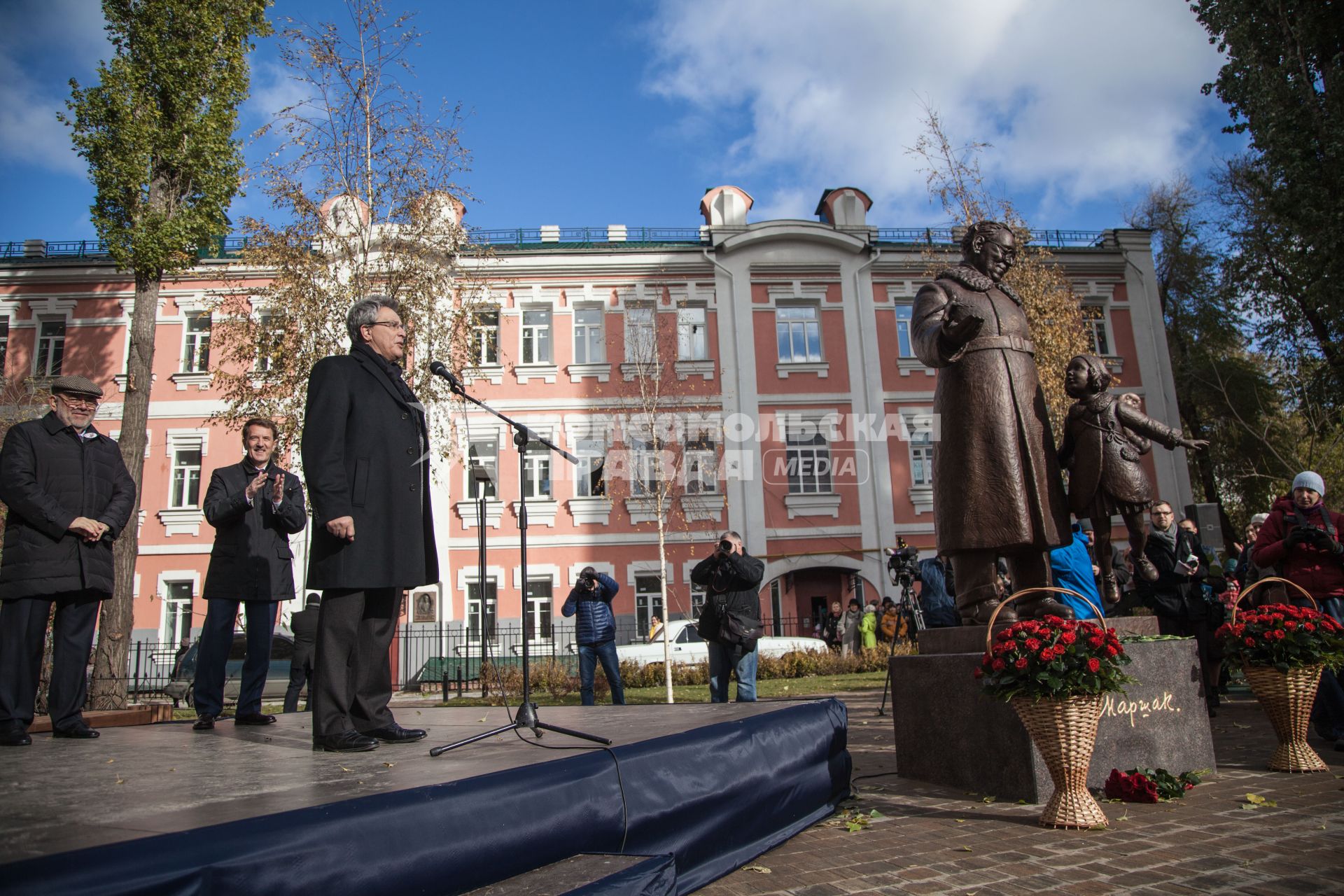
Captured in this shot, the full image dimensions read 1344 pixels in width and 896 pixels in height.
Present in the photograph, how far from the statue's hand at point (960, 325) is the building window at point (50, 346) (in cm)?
2668

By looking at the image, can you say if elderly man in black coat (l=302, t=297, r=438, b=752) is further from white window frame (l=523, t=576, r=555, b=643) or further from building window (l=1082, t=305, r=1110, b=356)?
building window (l=1082, t=305, r=1110, b=356)

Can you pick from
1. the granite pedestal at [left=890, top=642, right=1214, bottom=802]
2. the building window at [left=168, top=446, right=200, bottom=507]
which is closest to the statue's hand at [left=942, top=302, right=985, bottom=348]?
the granite pedestal at [left=890, top=642, right=1214, bottom=802]

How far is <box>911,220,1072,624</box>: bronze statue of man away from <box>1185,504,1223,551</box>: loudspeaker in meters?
6.30

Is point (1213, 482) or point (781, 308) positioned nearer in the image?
point (781, 308)

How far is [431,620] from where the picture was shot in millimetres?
22625

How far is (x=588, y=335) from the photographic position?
2562 centimetres

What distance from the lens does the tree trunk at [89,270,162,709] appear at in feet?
37.7

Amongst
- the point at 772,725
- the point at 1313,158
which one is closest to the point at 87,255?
the point at 772,725

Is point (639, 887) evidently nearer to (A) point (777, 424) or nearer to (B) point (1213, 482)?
(A) point (777, 424)

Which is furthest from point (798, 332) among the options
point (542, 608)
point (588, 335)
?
point (542, 608)

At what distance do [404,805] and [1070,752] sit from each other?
288 cm

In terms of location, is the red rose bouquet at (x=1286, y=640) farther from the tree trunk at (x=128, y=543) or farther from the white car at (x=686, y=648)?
the white car at (x=686, y=648)

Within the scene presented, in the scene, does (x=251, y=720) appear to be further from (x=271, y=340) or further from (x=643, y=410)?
(x=643, y=410)

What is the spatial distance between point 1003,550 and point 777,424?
20.1 m
